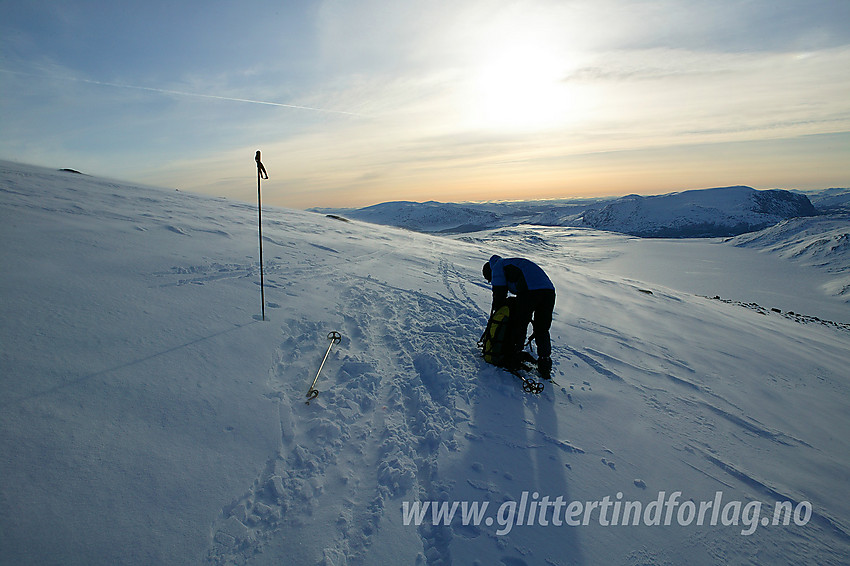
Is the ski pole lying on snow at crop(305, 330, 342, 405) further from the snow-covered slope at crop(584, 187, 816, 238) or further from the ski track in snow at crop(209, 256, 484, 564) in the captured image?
the snow-covered slope at crop(584, 187, 816, 238)

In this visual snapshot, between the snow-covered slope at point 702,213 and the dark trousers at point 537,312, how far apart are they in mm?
136187

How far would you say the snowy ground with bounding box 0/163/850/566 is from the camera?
2799 mm

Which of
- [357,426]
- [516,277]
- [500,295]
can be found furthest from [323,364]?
[516,277]

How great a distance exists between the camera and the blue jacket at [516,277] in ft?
18.2

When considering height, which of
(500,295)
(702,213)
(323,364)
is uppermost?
(702,213)

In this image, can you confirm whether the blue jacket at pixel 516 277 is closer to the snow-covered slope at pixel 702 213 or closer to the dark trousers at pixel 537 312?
the dark trousers at pixel 537 312

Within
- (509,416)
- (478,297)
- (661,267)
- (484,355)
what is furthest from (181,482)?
(661,267)

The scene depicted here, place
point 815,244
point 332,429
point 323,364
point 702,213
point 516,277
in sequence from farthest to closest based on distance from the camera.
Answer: point 702,213
point 815,244
point 516,277
point 323,364
point 332,429

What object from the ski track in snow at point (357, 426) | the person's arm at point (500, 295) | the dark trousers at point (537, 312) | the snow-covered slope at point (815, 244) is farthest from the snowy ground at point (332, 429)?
the snow-covered slope at point (815, 244)

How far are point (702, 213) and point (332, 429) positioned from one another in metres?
172

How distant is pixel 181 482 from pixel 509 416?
3650 mm

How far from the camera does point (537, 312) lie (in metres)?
5.65

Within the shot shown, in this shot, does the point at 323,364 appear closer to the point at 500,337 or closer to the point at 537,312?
the point at 500,337

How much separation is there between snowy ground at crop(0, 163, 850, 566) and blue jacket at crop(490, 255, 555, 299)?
1357mm
